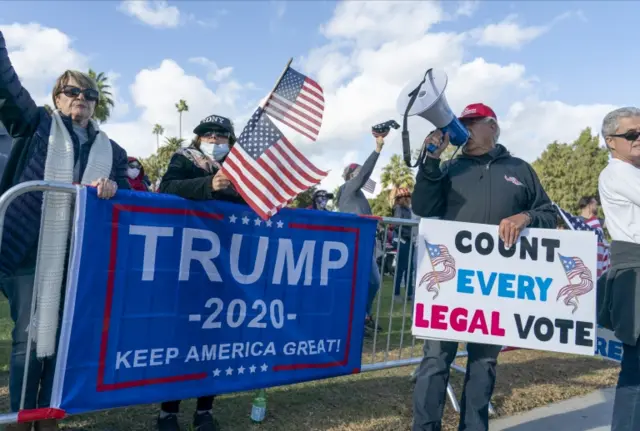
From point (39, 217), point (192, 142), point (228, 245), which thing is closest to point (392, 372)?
point (228, 245)

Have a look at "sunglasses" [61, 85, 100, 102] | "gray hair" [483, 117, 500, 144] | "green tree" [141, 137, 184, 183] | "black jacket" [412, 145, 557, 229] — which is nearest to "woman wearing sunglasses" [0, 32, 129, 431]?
"sunglasses" [61, 85, 100, 102]

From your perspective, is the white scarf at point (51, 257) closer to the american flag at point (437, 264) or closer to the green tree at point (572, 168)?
the american flag at point (437, 264)

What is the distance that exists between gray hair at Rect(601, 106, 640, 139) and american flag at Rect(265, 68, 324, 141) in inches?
72.5

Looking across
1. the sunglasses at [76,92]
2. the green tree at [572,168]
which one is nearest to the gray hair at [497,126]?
the sunglasses at [76,92]

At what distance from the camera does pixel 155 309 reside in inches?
109

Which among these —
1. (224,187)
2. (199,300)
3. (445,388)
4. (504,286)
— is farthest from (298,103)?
(445,388)

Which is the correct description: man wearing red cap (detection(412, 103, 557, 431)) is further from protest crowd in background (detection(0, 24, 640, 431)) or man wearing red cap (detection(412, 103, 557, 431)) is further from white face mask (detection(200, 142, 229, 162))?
white face mask (detection(200, 142, 229, 162))

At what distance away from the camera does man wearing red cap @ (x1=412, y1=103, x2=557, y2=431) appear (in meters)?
3.03

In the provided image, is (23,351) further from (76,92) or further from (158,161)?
(158,161)

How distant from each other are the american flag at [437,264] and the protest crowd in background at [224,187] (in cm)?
2

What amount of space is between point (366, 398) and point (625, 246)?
222 cm

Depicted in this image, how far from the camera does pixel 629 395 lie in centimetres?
298

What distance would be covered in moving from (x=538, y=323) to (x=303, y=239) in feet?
5.10

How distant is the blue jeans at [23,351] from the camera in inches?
105
